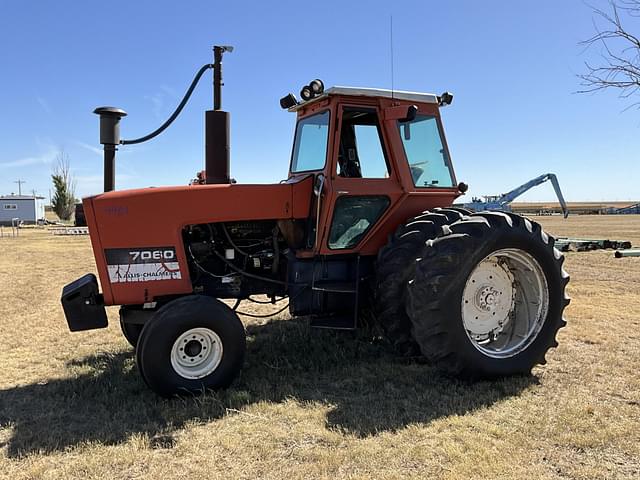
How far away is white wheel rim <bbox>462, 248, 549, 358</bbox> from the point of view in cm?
511

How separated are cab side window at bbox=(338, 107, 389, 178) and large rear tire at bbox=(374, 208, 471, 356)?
73 cm

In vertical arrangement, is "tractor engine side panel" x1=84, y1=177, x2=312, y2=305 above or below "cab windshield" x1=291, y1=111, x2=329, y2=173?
below

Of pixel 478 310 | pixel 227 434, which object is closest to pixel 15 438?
pixel 227 434

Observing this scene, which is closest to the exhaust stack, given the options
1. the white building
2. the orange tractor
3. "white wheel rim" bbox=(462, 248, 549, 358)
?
the orange tractor

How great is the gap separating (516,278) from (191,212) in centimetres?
315

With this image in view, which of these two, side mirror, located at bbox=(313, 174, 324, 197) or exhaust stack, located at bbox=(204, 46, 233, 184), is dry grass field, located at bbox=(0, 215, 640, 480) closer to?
side mirror, located at bbox=(313, 174, 324, 197)

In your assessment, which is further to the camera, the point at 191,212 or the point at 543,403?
the point at 191,212

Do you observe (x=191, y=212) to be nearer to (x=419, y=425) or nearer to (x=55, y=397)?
(x=55, y=397)

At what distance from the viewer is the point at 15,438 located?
388cm

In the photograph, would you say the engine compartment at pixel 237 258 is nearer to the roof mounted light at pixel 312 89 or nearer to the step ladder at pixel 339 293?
the step ladder at pixel 339 293

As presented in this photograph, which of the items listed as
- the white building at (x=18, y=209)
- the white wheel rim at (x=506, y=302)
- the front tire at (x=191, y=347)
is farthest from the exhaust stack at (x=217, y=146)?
the white building at (x=18, y=209)

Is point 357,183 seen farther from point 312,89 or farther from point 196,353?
point 196,353

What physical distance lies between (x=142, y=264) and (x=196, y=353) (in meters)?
0.92

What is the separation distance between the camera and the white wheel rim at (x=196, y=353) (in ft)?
14.7
